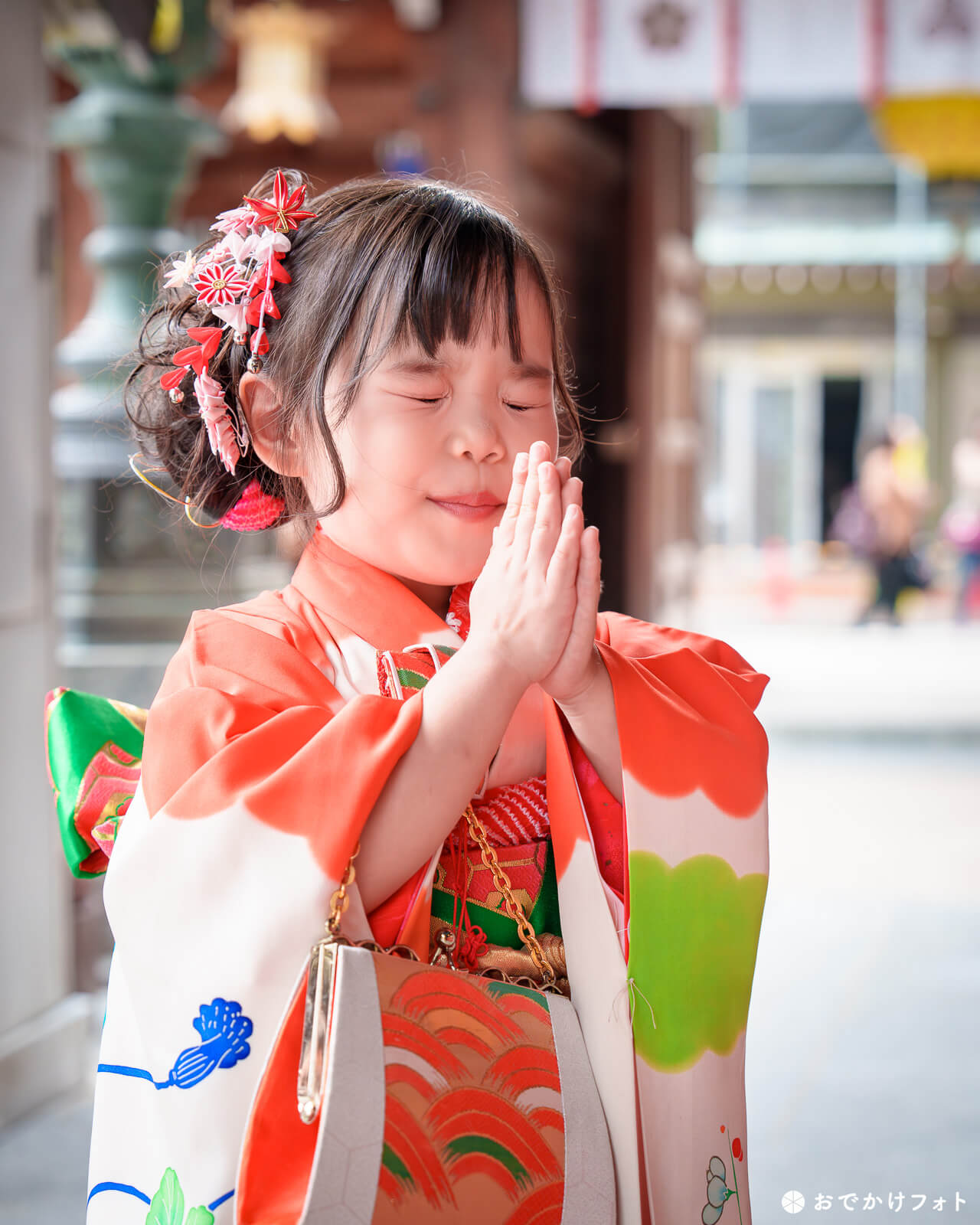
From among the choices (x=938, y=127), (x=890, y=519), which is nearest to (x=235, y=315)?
(x=938, y=127)

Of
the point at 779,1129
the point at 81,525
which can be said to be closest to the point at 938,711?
the point at 81,525

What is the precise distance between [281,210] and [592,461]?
483 cm

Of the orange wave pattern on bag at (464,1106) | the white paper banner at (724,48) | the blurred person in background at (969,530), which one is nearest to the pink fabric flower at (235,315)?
the orange wave pattern on bag at (464,1106)

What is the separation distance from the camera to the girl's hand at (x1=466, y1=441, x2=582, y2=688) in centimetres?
91

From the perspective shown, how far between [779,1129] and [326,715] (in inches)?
61.3

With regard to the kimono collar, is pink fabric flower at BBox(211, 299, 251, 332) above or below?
above

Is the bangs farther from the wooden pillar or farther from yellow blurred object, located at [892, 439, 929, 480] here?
yellow blurred object, located at [892, 439, 929, 480]

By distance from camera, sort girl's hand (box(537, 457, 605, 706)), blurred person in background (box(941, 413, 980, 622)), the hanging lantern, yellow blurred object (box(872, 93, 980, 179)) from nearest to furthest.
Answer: girl's hand (box(537, 457, 605, 706))
the hanging lantern
yellow blurred object (box(872, 93, 980, 179))
blurred person in background (box(941, 413, 980, 622))

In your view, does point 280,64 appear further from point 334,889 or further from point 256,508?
point 334,889

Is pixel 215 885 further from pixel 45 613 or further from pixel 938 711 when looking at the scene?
pixel 938 711

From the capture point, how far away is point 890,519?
331 inches

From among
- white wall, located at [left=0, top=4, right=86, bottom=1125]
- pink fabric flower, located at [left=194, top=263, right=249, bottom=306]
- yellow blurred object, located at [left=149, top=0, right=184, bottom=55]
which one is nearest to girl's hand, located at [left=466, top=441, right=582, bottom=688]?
pink fabric flower, located at [left=194, top=263, right=249, bottom=306]

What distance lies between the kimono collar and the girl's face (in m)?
0.02

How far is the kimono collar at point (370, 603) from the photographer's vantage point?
105 centimetres
